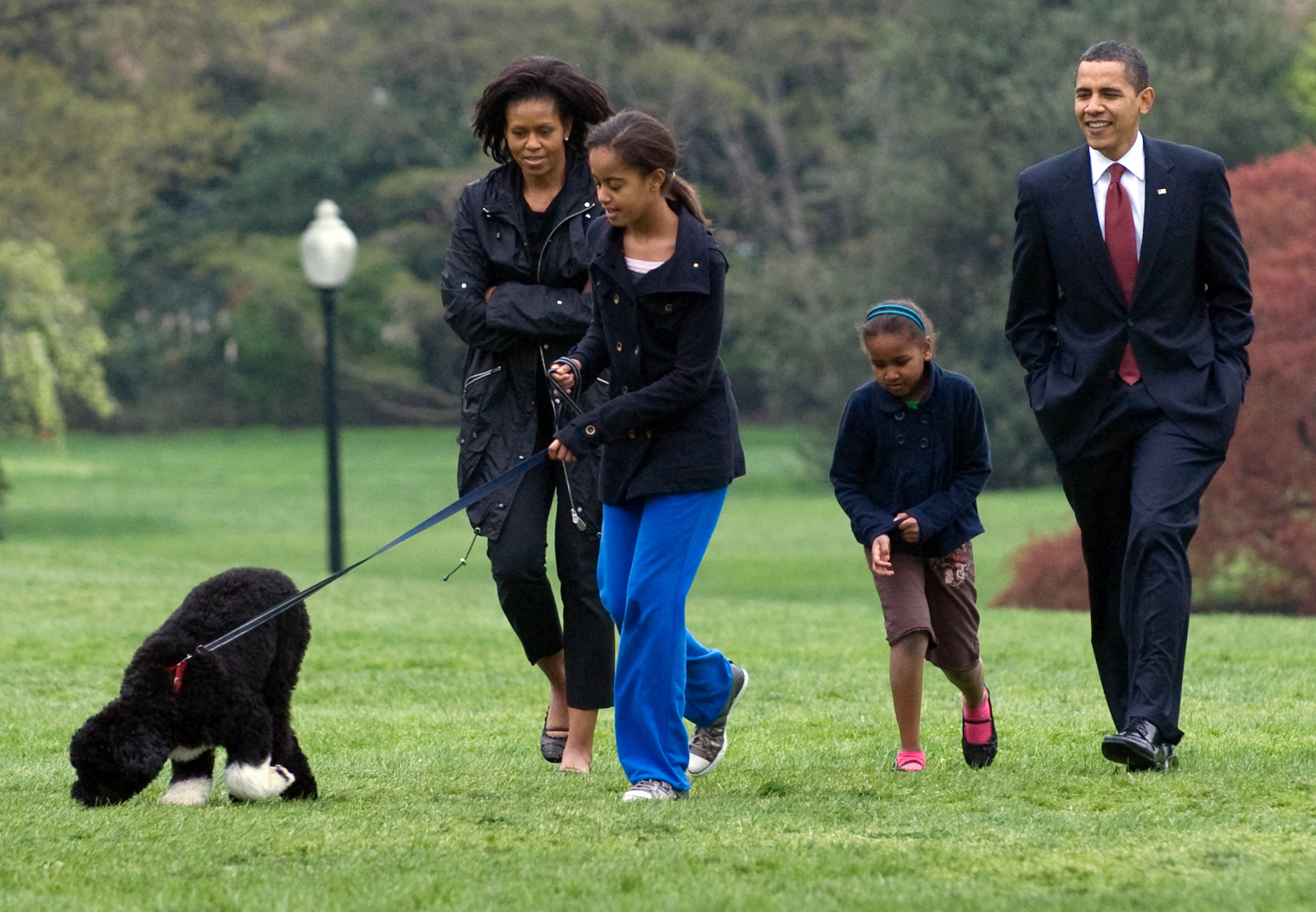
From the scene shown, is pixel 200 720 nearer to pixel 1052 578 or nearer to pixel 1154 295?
pixel 1154 295

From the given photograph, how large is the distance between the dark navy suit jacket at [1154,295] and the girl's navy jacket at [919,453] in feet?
0.79

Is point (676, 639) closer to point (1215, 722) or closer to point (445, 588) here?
point (1215, 722)

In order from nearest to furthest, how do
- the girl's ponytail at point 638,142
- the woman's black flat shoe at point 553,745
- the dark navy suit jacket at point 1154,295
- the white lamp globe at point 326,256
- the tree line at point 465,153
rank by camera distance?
the girl's ponytail at point 638,142 < the dark navy suit jacket at point 1154,295 < the woman's black flat shoe at point 553,745 < the white lamp globe at point 326,256 < the tree line at point 465,153

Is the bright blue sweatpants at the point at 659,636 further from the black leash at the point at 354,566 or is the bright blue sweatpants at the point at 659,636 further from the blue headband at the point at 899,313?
the blue headband at the point at 899,313

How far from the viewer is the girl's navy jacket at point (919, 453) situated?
223 inches

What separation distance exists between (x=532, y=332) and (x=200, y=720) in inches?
64.8

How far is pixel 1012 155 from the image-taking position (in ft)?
99.1

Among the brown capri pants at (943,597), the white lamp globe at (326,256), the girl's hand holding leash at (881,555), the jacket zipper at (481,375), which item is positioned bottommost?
the brown capri pants at (943,597)

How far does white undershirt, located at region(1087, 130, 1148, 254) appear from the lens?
5488 mm

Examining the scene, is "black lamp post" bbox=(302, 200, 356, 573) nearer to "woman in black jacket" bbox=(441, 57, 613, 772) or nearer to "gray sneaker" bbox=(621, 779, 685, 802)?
"woman in black jacket" bbox=(441, 57, 613, 772)

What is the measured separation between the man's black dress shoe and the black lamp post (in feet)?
42.1

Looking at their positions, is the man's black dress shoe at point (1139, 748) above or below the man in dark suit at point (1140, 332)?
below

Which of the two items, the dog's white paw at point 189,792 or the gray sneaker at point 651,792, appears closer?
the gray sneaker at point 651,792

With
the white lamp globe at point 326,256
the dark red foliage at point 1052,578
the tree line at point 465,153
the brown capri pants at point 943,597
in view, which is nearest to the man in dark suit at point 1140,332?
the brown capri pants at point 943,597
